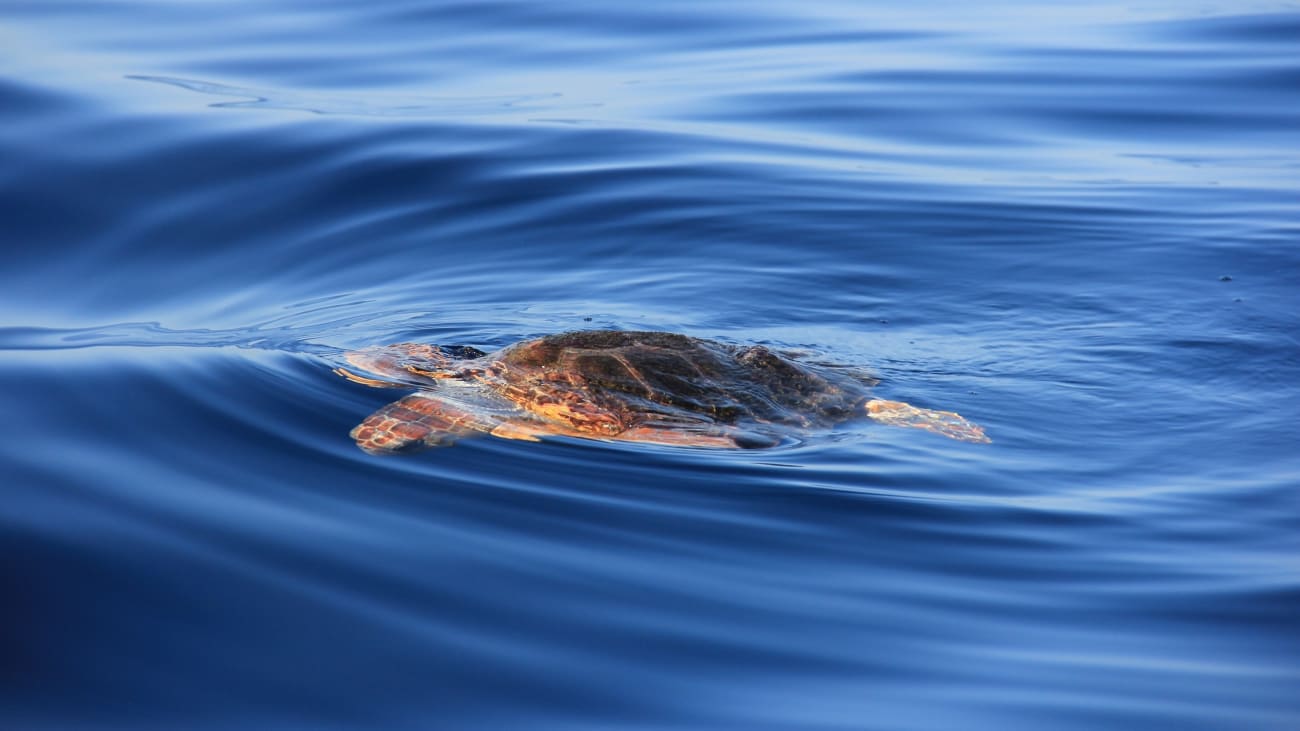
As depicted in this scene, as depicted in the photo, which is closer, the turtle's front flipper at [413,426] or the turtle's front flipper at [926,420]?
the turtle's front flipper at [413,426]

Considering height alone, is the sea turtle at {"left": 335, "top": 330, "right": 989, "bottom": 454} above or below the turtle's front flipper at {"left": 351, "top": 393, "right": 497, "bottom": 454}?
above

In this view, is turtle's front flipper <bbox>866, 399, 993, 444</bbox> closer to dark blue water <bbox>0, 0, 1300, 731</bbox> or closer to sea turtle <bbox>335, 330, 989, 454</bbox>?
sea turtle <bbox>335, 330, 989, 454</bbox>

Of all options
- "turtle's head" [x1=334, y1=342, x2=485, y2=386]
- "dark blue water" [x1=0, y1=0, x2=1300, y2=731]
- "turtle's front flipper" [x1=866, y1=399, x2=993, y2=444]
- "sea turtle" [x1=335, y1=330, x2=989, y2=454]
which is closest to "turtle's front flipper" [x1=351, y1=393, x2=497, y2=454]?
"sea turtle" [x1=335, y1=330, x2=989, y2=454]

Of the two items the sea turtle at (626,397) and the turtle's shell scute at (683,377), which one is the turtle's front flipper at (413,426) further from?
the turtle's shell scute at (683,377)

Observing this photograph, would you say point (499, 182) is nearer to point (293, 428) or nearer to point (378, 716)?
point (293, 428)

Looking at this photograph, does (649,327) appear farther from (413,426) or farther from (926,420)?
(413,426)

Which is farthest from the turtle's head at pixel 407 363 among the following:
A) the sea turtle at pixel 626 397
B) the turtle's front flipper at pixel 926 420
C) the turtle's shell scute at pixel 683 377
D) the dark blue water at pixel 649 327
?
the turtle's front flipper at pixel 926 420
